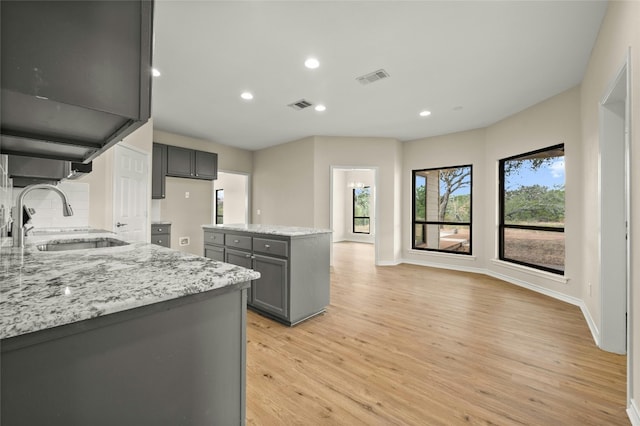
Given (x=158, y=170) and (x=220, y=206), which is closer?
(x=158, y=170)

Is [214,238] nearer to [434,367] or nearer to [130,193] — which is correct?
[130,193]

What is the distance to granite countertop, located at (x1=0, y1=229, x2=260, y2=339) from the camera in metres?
0.60

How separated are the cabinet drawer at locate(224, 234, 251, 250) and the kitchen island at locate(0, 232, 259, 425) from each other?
1.91m

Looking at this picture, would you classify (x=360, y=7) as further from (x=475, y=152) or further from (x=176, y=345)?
(x=475, y=152)

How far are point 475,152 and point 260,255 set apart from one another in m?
4.35

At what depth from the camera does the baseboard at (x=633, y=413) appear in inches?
56.6

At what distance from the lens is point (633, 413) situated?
1.49m

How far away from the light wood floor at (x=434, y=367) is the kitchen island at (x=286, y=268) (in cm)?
14

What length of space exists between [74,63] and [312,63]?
250 centimetres

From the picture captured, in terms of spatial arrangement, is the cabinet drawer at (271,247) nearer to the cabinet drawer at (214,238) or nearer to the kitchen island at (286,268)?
the kitchen island at (286,268)

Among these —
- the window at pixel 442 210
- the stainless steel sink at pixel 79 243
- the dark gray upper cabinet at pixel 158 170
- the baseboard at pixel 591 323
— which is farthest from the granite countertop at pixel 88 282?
the window at pixel 442 210

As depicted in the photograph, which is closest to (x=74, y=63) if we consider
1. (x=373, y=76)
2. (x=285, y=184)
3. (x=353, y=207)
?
(x=373, y=76)

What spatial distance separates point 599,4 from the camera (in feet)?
6.68

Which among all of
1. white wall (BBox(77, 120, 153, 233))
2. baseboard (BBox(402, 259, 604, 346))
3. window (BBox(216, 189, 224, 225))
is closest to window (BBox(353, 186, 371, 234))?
baseboard (BBox(402, 259, 604, 346))
